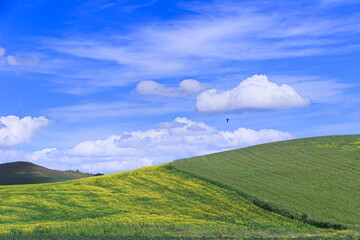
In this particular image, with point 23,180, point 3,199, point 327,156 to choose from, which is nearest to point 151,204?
point 3,199

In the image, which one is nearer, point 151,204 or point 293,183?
point 151,204

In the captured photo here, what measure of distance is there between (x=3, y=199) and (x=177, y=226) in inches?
910

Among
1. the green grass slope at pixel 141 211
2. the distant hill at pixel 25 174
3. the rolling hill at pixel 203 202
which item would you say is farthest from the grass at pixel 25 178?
the green grass slope at pixel 141 211

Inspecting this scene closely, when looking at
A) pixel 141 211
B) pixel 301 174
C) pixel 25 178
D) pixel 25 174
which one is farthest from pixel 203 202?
pixel 25 174

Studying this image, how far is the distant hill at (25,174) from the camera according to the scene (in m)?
75.0

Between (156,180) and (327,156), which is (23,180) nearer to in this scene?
(156,180)

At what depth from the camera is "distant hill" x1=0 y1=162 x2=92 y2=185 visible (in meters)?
75.0

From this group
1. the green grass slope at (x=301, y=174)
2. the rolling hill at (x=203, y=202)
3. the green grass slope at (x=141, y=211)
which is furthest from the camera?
the green grass slope at (x=301, y=174)

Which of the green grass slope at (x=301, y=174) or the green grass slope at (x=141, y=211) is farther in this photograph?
the green grass slope at (x=301, y=174)

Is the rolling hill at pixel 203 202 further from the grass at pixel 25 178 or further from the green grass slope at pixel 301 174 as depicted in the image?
the grass at pixel 25 178

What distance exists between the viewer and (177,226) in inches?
1179

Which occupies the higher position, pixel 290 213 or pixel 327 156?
pixel 327 156

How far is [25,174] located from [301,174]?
58.1 meters

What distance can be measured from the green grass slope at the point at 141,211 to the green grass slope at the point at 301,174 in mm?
3383
